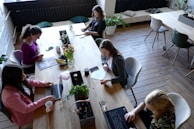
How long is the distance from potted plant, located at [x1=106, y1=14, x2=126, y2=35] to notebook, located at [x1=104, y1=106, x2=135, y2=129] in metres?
3.08

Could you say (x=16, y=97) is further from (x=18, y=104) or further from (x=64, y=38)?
(x=64, y=38)

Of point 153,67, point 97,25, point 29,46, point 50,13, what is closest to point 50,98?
point 29,46

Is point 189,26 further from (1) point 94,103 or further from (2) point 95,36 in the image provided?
(1) point 94,103

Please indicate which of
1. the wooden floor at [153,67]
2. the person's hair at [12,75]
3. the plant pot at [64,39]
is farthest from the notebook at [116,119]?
the plant pot at [64,39]

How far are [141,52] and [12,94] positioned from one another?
308 cm

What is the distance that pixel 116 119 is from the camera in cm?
148

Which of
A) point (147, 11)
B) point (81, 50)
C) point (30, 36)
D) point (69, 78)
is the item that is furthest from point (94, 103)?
point (147, 11)

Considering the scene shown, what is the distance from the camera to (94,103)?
168cm

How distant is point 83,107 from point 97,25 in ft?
6.49

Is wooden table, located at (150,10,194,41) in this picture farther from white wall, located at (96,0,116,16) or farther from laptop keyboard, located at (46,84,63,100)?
laptop keyboard, located at (46,84,63,100)

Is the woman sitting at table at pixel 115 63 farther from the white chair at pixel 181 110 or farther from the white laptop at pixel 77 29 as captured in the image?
the white laptop at pixel 77 29

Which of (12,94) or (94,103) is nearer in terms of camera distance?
(12,94)

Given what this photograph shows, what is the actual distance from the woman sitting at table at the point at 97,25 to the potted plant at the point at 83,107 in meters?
1.62

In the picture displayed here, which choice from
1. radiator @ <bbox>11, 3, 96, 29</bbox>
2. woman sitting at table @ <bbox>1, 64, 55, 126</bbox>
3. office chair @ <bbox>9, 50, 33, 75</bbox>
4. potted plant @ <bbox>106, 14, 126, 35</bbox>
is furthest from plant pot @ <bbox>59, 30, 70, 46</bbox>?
radiator @ <bbox>11, 3, 96, 29</bbox>
